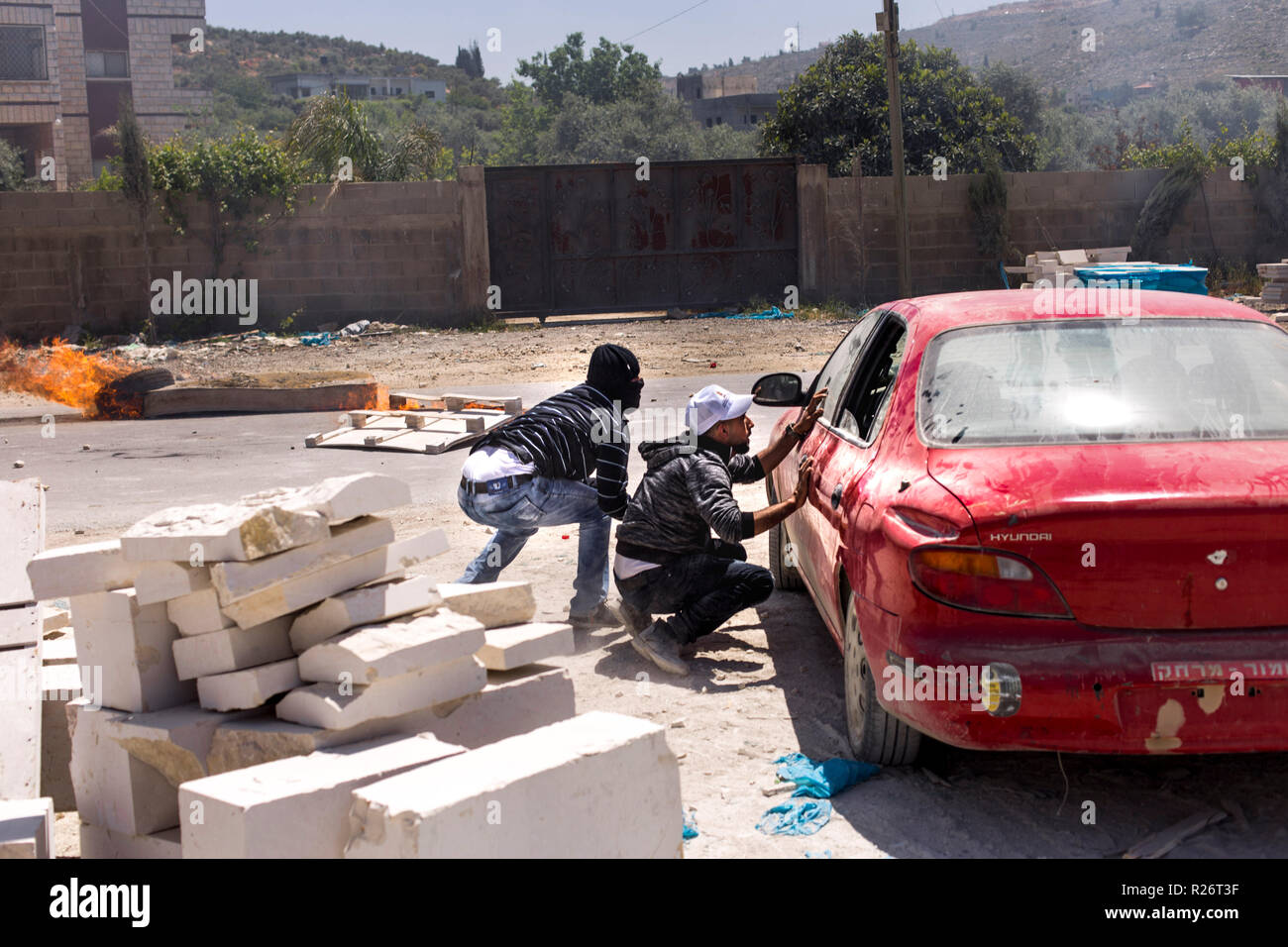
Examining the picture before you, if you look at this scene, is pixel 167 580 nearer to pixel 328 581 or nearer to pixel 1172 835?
pixel 328 581

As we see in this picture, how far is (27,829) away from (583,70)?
93.3 metres

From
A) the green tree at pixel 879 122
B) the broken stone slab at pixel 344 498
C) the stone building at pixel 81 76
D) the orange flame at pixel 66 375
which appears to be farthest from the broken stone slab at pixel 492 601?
the stone building at pixel 81 76

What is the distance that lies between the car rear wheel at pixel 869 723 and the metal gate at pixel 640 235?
19.1 m

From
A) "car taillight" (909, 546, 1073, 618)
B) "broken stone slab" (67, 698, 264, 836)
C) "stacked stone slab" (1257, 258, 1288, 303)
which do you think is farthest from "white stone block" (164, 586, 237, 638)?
"stacked stone slab" (1257, 258, 1288, 303)

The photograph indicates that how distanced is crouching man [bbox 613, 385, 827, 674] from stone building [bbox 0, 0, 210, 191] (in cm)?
5033

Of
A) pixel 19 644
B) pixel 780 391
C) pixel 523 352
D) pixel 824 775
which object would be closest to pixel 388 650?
pixel 824 775

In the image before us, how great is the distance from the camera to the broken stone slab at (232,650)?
346 centimetres

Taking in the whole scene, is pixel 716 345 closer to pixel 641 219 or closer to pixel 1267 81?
pixel 641 219

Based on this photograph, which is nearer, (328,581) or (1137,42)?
(328,581)

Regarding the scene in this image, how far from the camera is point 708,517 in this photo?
16.9 ft

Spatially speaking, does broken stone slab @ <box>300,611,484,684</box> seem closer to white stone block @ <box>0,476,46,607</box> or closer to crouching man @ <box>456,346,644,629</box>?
white stone block @ <box>0,476,46,607</box>

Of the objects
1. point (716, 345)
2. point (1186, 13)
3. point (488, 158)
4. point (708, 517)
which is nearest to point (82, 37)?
point (488, 158)

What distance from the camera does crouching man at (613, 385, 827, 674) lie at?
5.41 meters

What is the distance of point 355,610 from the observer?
351 cm
